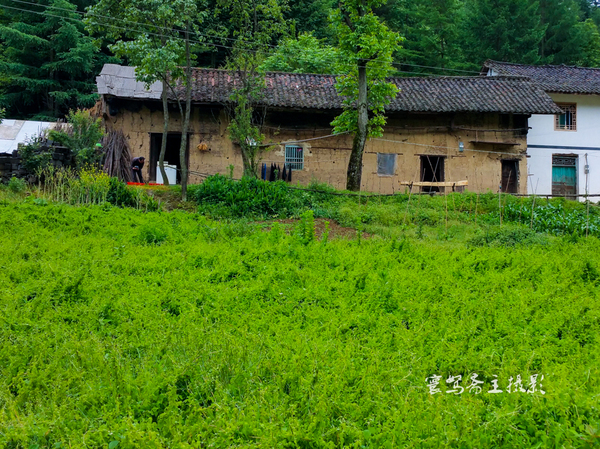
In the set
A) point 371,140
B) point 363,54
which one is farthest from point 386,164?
point 363,54

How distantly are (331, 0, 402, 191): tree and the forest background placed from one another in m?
5.33

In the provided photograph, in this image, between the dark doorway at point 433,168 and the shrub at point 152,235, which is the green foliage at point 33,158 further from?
the dark doorway at point 433,168

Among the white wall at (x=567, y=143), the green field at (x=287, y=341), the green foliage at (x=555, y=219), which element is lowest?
the green field at (x=287, y=341)

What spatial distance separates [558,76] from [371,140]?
449 inches

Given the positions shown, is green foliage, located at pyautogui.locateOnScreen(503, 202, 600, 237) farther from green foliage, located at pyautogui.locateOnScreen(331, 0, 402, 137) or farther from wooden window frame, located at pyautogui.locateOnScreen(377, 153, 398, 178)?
wooden window frame, located at pyautogui.locateOnScreen(377, 153, 398, 178)

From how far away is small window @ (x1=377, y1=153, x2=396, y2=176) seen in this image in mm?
20922

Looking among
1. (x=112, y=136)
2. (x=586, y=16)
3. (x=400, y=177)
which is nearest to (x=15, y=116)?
(x=112, y=136)

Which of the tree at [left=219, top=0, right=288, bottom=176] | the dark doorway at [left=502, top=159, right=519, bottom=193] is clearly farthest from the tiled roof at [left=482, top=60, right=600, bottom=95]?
the tree at [left=219, top=0, right=288, bottom=176]

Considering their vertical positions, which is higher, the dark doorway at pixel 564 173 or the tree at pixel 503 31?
the tree at pixel 503 31

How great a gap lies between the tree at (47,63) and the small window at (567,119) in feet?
69.2

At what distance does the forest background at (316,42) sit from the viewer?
2520 centimetres

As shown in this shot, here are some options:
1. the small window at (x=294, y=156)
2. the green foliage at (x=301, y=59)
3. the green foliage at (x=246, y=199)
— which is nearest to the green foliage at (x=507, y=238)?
the green foliage at (x=246, y=199)

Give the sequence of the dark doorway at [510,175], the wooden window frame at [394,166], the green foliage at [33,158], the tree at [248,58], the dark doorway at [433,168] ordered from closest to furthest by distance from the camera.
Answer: the green foliage at [33,158] < the tree at [248,58] < the wooden window frame at [394,166] < the dark doorway at [433,168] < the dark doorway at [510,175]

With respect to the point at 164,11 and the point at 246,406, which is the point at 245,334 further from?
the point at 164,11
